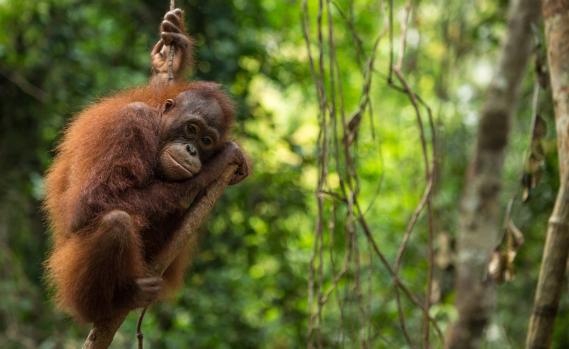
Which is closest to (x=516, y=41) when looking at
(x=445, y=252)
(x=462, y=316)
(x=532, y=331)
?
(x=445, y=252)

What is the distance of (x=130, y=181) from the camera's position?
2.79m

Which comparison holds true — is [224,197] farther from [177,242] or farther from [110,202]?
[177,242]

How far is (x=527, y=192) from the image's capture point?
316 centimetres

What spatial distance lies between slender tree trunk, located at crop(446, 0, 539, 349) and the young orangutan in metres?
2.46

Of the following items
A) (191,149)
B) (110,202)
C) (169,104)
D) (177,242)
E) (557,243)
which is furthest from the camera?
(169,104)

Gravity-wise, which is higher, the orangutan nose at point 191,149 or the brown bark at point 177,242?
the orangutan nose at point 191,149

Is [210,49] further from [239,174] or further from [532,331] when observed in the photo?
[532,331]

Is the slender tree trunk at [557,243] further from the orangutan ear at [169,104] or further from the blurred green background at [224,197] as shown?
the blurred green background at [224,197]

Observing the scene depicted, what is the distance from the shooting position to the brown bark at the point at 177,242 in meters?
2.19

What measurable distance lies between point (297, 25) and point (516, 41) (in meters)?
2.05

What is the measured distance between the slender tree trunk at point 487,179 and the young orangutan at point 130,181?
246cm

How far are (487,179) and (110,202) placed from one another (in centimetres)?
320

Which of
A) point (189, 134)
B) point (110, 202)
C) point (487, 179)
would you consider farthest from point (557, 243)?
point (487, 179)

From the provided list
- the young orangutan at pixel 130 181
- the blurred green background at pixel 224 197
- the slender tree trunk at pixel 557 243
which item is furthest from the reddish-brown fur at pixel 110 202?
the blurred green background at pixel 224 197
